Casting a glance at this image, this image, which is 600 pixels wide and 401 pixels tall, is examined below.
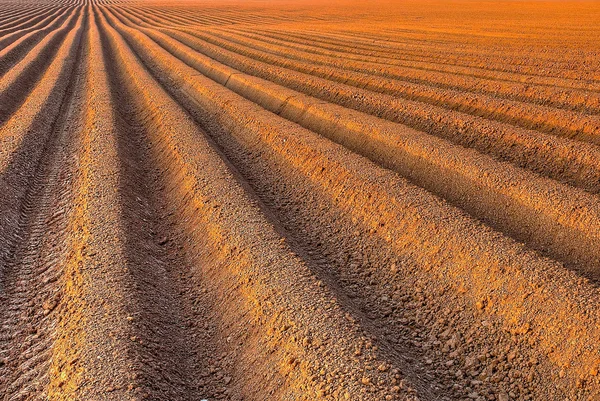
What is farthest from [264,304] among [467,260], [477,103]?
[477,103]

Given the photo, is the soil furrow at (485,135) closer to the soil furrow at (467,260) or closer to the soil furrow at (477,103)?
the soil furrow at (477,103)

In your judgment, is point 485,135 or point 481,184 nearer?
point 481,184

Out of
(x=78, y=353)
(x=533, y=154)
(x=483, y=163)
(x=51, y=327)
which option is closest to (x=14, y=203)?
(x=51, y=327)

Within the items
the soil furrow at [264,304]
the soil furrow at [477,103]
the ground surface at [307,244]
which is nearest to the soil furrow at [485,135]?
the ground surface at [307,244]

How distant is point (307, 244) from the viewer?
5363 millimetres

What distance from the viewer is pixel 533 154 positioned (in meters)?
6.70

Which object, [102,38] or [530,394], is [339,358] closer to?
[530,394]

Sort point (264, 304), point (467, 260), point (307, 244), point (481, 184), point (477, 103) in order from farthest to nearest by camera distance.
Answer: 1. point (477, 103)
2. point (481, 184)
3. point (307, 244)
4. point (467, 260)
5. point (264, 304)

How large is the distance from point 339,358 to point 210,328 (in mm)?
1221

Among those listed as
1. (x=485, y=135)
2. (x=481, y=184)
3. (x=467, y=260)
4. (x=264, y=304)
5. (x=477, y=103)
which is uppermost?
(x=264, y=304)

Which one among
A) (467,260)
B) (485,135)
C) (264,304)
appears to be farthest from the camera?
(485,135)

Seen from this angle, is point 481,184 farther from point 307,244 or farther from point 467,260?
point 307,244

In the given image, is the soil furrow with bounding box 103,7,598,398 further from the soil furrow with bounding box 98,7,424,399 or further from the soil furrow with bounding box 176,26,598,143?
the soil furrow with bounding box 176,26,598,143

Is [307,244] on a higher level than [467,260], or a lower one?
lower
